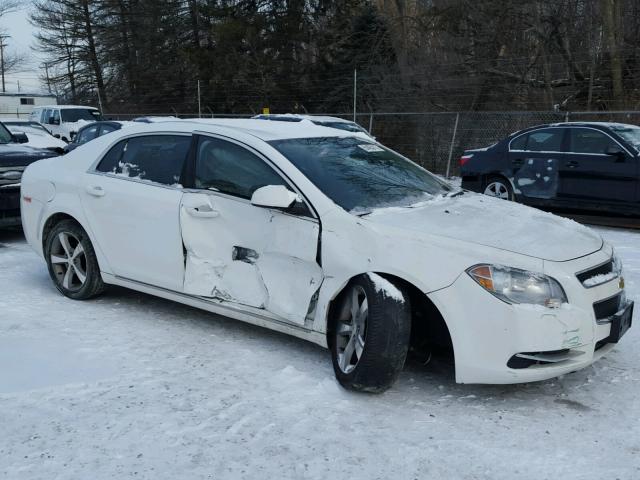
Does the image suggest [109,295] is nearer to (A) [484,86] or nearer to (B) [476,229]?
(B) [476,229]

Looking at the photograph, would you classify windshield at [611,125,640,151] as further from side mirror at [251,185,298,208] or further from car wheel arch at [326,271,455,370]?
side mirror at [251,185,298,208]

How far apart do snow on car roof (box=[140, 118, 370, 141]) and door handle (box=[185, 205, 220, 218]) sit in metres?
0.58

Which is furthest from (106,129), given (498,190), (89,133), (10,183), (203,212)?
(203,212)

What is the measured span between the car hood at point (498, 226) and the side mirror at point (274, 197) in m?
0.49

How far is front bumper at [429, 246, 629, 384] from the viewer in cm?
354

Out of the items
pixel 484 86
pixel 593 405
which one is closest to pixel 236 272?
pixel 593 405

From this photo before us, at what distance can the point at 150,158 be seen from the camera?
5.21 m

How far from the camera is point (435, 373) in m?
4.26

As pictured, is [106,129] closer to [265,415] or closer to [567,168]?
[567,168]

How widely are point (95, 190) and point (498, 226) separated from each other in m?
3.05

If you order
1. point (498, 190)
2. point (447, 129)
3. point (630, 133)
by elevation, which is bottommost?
point (498, 190)

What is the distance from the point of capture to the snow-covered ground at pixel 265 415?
3.15 meters

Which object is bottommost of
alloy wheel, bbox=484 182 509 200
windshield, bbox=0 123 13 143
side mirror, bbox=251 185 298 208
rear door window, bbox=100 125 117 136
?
alloy wheel, bbox=484 182 509 200

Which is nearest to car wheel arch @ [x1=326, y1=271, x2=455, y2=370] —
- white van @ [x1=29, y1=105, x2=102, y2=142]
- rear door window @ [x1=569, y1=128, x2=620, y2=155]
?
rear door window @ [x1=569, y1=128, x2=620, y2=155]
